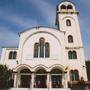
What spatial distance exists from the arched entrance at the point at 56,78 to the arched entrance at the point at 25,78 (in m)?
3.88

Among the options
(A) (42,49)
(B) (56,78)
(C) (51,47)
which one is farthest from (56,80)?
(A) (42,49)

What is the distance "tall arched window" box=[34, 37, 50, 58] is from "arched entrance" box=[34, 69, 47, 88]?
118 inches

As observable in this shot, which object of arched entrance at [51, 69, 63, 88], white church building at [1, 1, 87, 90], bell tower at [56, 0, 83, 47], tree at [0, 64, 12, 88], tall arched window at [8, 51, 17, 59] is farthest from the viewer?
bell tower at [56, 0, 83, 47]

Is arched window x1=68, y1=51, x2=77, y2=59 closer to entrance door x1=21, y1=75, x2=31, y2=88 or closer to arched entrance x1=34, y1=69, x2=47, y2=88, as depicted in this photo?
arched entrance x1=34, y1=69, x2=47, y2=88

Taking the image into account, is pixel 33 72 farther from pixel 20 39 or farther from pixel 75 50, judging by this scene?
pixel 75 50

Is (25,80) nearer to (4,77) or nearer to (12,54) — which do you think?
(4,77)

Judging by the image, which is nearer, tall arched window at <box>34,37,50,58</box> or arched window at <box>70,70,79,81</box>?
arched window at <box>70,70,79,81</box>

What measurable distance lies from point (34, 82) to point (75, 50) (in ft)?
30.8

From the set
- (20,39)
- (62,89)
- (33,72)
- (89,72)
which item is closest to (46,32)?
(20,39)

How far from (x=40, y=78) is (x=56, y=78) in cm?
267

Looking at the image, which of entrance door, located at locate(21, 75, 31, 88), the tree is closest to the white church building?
entrance door, located at locate(21, 75, 31, 88)

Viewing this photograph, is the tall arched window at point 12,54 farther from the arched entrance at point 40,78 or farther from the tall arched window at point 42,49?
the arched entrance at point 40,78

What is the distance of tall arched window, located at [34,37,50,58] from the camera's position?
28.3 meters

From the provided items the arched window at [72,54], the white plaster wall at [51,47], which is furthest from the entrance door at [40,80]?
the arched window at [72,54]
